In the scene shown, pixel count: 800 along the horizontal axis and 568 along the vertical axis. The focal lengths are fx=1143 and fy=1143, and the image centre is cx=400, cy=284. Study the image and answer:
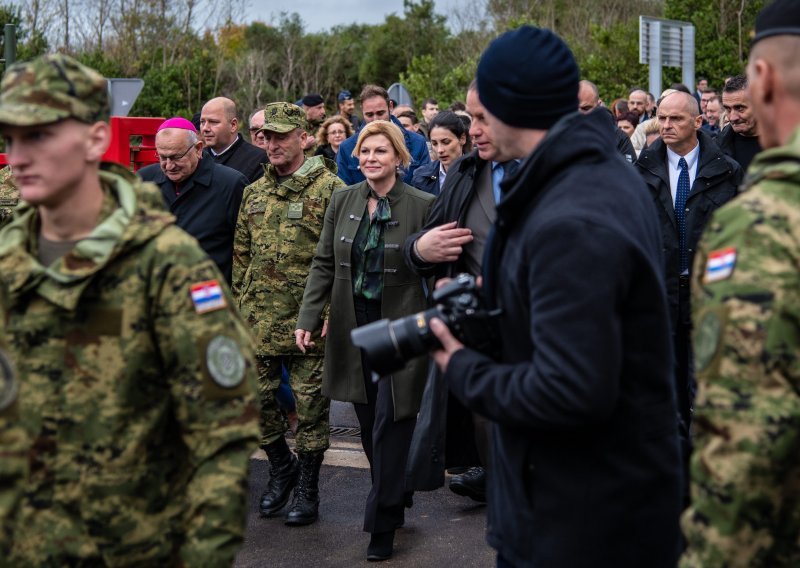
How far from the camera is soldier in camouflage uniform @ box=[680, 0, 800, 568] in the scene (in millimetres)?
2055

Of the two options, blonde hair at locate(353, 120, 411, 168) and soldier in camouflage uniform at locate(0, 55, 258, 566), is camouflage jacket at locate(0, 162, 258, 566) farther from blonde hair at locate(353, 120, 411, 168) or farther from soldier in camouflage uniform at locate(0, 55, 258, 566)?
blonde hair at locate(353, 120, 411, 168)

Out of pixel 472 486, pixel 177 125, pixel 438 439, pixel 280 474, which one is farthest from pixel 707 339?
pixel 177 125

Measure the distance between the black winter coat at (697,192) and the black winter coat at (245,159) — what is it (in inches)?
129

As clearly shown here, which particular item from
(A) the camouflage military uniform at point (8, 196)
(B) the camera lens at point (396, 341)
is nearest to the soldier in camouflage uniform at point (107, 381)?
(B) the camera lens at point (396, 341)

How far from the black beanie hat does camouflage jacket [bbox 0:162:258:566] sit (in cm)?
94

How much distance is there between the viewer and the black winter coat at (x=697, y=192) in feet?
21.6

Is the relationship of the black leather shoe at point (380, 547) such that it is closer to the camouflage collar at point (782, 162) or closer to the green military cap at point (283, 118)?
the green military cap at point (283, 118)

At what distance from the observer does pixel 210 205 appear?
22.7 feet

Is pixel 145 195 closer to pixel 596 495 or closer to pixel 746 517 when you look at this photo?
pixel 596 495

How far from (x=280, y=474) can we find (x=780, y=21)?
4.84 metres

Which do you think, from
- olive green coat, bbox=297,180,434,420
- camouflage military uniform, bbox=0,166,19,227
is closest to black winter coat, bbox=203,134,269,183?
camouflage military uniform, bbox=0,166,19,227

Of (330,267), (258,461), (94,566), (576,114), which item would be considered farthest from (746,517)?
(258,461)

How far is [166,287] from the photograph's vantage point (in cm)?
252

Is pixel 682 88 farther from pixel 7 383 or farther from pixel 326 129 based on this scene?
pixel 7 383
